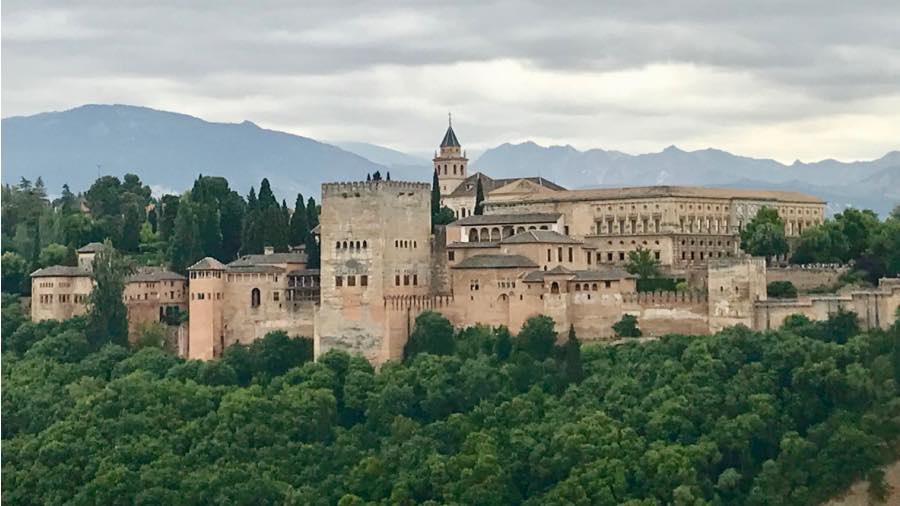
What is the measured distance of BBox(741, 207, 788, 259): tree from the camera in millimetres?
52125

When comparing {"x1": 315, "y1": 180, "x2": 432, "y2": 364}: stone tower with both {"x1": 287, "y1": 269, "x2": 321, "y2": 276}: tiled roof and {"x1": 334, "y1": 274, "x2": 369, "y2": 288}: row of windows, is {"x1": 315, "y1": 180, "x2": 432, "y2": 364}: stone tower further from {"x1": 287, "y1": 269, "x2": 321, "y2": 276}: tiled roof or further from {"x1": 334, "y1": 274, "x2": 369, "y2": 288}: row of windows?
{"x1": 287, "y1": 269, "x2": 321, "y2": 276}: tiled roof

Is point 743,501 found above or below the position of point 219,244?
below

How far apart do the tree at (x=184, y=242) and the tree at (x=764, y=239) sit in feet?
48.8

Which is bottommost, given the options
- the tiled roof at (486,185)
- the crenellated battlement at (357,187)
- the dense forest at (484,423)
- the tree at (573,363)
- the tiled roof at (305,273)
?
the dense forest at (484,423)

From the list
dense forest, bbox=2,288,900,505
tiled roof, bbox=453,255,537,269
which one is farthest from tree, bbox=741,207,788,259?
tiled roof, bbox=453,255,537,269

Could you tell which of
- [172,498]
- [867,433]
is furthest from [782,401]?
[172,498]

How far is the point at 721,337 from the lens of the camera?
43.8 metres

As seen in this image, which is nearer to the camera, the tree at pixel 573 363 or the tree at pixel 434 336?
the tree at pixel 573 363

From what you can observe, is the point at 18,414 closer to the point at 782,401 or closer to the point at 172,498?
the point at 172,498

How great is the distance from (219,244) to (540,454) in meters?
16.7

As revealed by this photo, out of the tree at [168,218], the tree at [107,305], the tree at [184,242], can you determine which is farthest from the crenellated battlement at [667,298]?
the tree at [168,218]

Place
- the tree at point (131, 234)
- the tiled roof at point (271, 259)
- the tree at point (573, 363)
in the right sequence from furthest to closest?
the tree at point (131, 234), the tiled roof at point (271, 259), the tree at point (573, 363)

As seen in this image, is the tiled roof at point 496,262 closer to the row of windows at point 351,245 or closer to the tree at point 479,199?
the row of windows at point 351,245

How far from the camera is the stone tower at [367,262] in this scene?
46.6 metres
